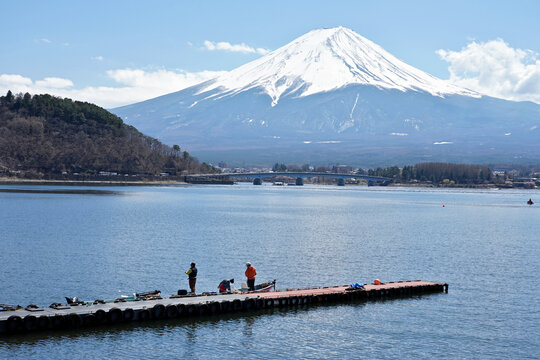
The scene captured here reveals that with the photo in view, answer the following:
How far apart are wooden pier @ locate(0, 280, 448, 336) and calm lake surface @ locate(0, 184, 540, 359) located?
556 mm

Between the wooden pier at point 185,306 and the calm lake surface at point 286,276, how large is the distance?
0.56m

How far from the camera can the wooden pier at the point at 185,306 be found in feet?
95.5

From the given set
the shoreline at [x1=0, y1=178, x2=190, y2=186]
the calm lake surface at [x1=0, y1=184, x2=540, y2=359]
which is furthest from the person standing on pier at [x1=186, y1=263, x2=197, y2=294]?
the shoreline at [x1=0, y1=178, x2=190, y2=186]

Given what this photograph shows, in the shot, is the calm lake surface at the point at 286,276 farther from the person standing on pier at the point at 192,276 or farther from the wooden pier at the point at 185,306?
the person standing on pier at the point at 192,276

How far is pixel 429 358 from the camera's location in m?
27.5

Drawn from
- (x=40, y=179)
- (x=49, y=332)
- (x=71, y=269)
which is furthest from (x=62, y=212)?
(x=40, y=179)

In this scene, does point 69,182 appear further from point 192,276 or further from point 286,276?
point 192,276

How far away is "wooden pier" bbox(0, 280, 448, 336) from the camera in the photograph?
2911 centimetres

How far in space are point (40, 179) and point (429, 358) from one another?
165 m

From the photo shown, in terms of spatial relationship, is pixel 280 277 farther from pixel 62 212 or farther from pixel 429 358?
pixel 62 212

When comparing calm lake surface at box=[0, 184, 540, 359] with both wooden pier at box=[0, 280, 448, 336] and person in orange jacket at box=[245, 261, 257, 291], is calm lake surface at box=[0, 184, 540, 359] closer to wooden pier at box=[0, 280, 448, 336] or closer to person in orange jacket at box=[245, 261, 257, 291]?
wooden pier at box=[0, 280, 448, 336]

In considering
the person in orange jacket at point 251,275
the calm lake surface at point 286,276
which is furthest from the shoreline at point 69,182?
the person in orange jacket at point 251,275

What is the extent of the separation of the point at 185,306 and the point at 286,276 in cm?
1159

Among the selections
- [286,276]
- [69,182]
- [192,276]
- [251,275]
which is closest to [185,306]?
[192,276]
